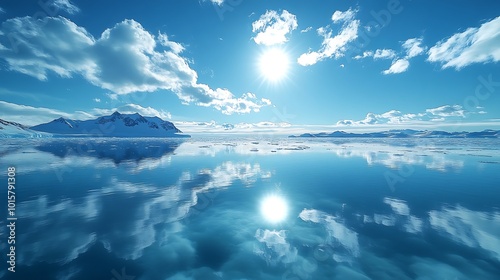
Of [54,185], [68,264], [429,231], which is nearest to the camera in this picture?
[68,264]

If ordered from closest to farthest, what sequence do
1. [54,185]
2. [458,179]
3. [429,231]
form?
[429,231] < [54,185] < [458,179]

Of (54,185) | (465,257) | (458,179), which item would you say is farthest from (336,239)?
(54,185)

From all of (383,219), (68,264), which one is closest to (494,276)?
(383,219)

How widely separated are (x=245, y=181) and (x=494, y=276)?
23911mm

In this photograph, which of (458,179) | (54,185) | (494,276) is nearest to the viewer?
(494,276)

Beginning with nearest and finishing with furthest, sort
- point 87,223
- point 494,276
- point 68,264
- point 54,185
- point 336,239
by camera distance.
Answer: point 494,276, point 68,264, point 336,239, point 87,223, point 54,185

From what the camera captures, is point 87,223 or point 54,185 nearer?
point 87,223

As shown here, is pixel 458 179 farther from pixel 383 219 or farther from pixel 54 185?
pixel 54 185

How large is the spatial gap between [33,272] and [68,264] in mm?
1366

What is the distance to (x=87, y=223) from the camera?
16281mm

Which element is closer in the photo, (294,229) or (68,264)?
(68,264)

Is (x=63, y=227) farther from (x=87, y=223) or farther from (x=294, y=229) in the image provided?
(x=294, y=229)


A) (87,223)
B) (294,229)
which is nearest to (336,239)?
(294,229)

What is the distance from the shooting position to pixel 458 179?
3066 centimetres
